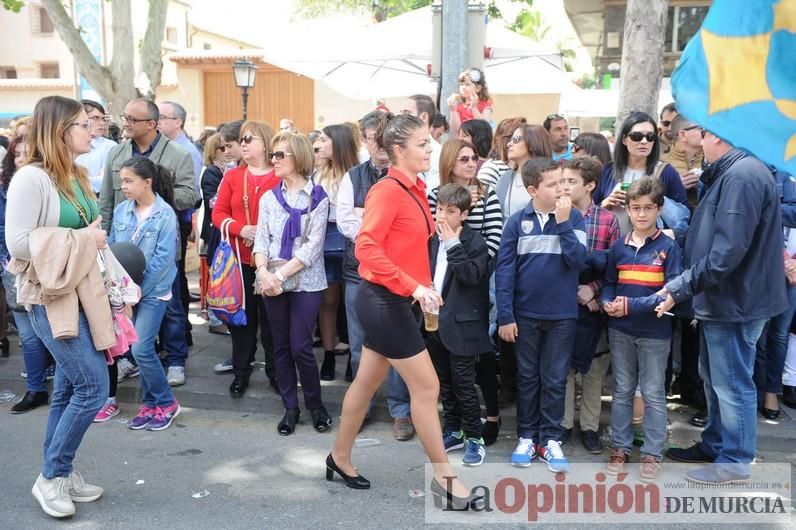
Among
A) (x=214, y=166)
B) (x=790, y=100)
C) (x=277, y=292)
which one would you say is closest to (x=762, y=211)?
(x=790, y=100)

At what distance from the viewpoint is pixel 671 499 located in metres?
4.12

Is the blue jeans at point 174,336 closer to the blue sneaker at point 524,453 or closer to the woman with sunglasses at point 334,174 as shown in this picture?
the woman with sunglasses at point 334,174

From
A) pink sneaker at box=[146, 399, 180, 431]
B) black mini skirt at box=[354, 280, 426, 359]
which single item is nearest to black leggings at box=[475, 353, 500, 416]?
black mini skirt at box=[354, 280, 426, 359]

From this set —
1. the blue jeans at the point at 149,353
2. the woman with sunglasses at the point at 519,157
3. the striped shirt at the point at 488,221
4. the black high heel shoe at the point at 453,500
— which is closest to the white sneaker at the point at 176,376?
the blue jeans at the point at 149,353

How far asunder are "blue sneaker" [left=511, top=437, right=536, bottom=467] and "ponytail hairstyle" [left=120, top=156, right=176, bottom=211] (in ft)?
10.2

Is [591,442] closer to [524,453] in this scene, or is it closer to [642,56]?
[524,453]

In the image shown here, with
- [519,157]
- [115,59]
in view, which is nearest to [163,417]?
[519,157]

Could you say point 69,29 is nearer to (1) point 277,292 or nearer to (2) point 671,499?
(1) point 277,292

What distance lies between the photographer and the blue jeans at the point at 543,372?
455cm

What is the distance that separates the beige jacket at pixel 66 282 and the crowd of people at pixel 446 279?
10mm

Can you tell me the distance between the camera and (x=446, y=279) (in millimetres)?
4648

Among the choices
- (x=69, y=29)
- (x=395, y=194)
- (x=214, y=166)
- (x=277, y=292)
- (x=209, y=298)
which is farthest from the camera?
(x=69, y=29)

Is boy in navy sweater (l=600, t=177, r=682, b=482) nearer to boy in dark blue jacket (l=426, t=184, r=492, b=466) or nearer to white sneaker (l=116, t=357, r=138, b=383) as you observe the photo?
boy in dark blue jacket (l=426, t=184, r=492, b=466)

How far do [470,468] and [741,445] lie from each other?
155 cm
